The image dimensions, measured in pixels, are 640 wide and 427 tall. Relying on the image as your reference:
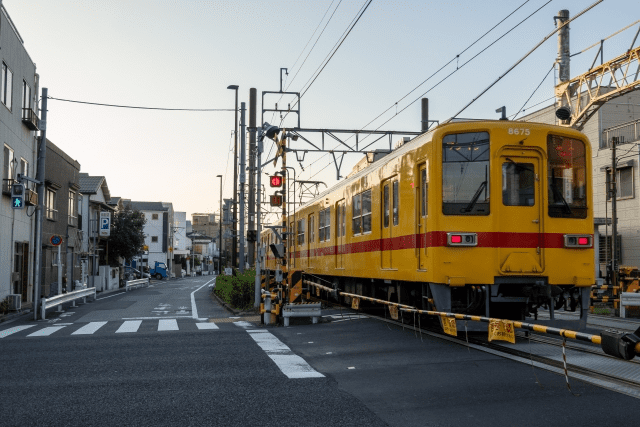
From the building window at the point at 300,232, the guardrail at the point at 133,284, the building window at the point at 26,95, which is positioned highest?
the building window at the point at 26,95

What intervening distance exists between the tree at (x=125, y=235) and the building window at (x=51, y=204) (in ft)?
55.2

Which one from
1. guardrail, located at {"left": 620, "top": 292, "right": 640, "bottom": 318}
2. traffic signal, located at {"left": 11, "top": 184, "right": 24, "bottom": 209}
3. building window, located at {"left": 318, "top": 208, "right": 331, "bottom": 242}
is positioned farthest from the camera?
traffic signal, located at {"left": 11, "top": 184, "right": 24, "bottom": 209}

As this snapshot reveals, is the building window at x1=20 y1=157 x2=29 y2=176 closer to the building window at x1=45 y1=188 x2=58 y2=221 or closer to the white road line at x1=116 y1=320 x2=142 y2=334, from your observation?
the building window at x1=45 y1=188 x2=58 y2=221

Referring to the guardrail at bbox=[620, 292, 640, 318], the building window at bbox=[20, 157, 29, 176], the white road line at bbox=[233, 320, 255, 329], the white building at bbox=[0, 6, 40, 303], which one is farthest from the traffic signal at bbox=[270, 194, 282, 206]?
the building window at bbox=[20, 157, 29, 176]

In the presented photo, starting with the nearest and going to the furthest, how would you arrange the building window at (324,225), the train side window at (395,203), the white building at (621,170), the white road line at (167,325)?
1. the train side window at (395,203)
2. the white road line at (167,325)
3. the building window at (324,225)
4. the white building at (621,170)

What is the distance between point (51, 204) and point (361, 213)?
18705 millimetres

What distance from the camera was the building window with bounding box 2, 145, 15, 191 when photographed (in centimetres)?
2068

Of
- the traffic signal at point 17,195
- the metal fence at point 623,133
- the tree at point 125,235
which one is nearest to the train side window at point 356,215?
the traffic signal at point 17,195

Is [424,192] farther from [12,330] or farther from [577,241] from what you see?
[12,330]

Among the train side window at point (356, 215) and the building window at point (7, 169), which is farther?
the building window at point (7, 169)

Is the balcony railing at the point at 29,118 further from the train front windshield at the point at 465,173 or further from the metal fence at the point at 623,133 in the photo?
the metal fence at the point at 623,133

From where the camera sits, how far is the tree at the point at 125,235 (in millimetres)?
45125

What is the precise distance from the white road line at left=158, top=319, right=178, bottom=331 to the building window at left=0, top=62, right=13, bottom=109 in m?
9.39

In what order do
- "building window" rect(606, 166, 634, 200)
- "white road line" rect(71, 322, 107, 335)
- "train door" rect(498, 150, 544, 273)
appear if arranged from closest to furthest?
1. "train door" rect(498, 150, 544, 273)
2. "white road line" rect(71, 322, 107, 335)
3. "building window" rect(606, 166, 634, 200)
